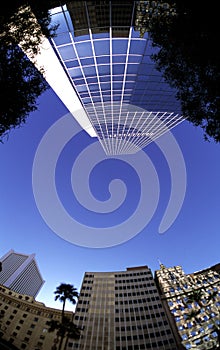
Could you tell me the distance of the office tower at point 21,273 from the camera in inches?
5818

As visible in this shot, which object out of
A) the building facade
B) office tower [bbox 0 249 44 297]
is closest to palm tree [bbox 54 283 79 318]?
the building facade

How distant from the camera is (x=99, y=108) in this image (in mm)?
28328

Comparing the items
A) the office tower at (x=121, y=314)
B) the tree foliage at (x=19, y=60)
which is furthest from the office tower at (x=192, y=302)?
the tree foliage at (x=19, y=60)

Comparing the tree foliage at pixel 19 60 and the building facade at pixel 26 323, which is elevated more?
the building facade at pixel 26 323

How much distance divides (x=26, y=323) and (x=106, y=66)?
7054 centimetres

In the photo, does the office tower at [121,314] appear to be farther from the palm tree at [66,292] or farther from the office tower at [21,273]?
the office tower at [21,273]

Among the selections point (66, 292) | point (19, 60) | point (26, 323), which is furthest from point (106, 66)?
point (26, 323)

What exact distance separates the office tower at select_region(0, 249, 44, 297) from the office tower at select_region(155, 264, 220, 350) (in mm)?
118426

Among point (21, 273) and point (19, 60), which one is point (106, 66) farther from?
point (21, 273)

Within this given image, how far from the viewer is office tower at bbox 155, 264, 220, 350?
47344 mm

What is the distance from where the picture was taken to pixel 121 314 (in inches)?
2411

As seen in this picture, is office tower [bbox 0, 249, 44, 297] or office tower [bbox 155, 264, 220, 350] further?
office tower [bbox 0, 249, 44, 297]

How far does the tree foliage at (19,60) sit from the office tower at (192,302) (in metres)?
45.1

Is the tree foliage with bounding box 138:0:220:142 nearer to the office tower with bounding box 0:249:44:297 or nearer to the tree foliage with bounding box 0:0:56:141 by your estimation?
the tree foliage with bounding box 0:0:56:141
